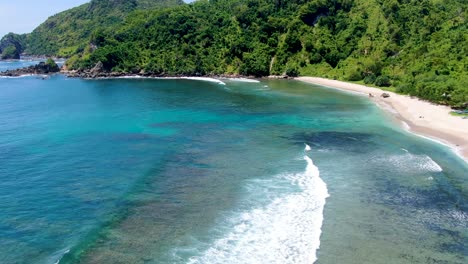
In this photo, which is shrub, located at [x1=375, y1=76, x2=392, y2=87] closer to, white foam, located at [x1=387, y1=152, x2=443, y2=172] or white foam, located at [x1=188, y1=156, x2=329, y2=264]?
white foam, located at [x1=387, y1=152, x2=443, y2=172]

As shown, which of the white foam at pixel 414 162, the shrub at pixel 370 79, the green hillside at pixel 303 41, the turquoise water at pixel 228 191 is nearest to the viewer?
the turquoise water at pixel 228 191

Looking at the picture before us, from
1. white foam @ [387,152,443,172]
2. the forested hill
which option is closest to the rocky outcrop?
the forested hill

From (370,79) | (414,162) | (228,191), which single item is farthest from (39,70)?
(414,162)

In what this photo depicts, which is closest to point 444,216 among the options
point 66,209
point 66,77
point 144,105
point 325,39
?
point 66,209

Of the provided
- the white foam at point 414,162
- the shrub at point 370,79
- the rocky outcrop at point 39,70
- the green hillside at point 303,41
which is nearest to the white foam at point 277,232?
the white foam at point 414,162

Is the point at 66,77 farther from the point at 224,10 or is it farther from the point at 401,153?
the point at 401,153

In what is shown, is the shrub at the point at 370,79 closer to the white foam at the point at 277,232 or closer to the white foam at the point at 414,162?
the white foam at the point at 414,162
